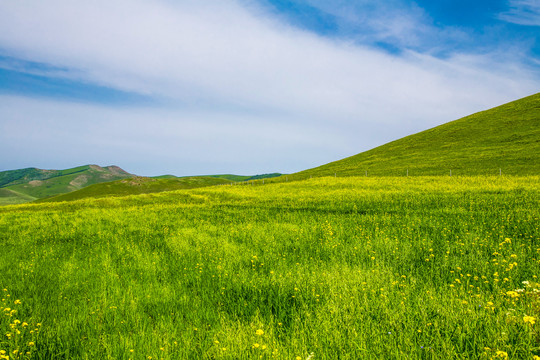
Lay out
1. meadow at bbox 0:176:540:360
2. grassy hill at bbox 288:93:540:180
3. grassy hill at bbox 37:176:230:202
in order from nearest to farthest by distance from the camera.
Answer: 1. meadow at bbox 0:176:540:360
2. grassy hill at bbox 288:93:540:180
3. grassy hill at bbox 37:176:230:202

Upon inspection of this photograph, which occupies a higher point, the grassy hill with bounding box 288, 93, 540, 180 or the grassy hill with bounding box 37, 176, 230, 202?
the grassy hill with bounding box 288, 93, 540, 180

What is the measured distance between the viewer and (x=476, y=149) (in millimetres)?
54031

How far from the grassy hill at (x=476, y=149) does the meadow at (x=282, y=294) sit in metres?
38.6

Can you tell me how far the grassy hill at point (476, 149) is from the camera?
4269 centimetres

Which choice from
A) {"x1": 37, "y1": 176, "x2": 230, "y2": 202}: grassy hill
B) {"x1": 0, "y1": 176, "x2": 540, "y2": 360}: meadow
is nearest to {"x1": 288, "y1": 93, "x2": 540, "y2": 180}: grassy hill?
{"x1": 0, "y1": 176, "x2": 540, "y2": 360}: meadow

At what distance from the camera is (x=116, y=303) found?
5.39m

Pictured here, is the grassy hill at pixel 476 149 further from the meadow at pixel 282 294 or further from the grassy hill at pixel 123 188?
the grassy hill at pixel 123 188

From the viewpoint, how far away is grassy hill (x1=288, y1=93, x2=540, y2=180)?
4269 centimetres

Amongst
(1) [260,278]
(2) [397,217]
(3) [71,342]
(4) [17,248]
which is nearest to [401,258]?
(1) [260,278]

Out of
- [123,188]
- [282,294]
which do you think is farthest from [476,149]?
[123,188]

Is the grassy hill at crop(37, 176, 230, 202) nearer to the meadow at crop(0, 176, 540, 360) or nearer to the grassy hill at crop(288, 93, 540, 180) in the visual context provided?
the grassy hill at crop(288, 93, 540, 180)

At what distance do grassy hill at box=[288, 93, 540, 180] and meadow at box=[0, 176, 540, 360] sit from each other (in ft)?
127

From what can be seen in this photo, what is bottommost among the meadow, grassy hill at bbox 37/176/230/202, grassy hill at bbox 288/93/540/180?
grassy hill at bbox 37/176/230/202

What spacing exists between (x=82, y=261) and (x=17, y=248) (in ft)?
13.0
